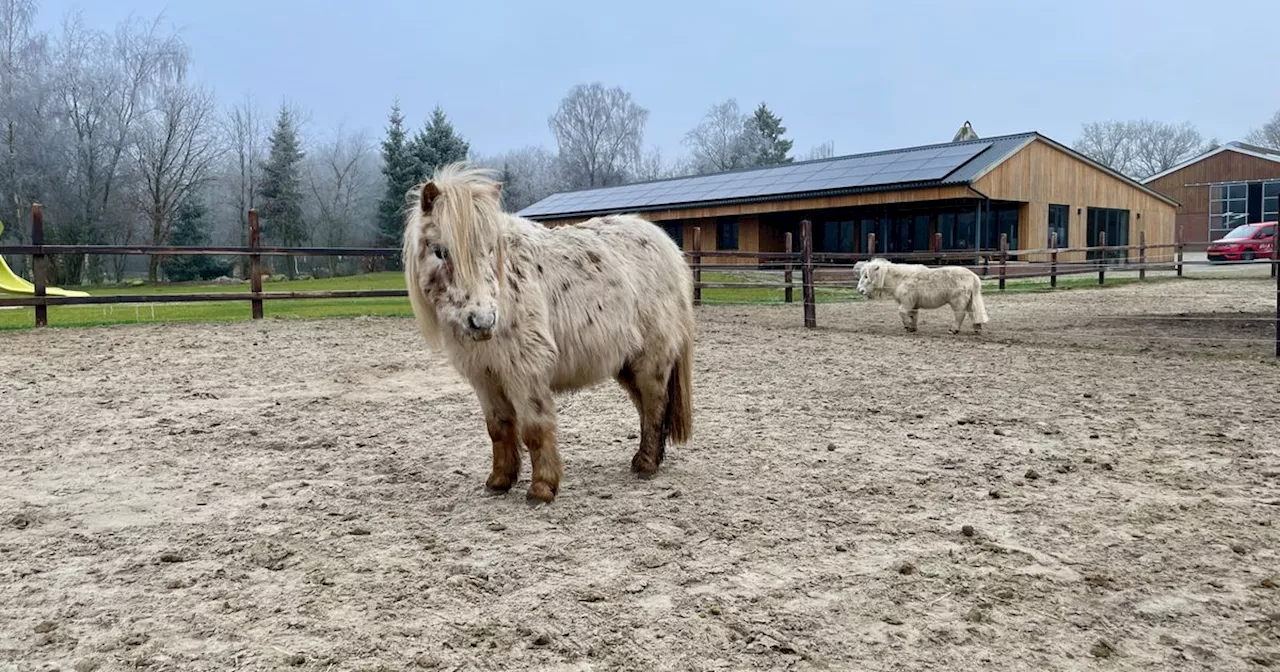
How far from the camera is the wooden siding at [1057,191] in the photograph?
2173 cm

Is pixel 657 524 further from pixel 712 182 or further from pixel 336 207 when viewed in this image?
→ pixel 336 207

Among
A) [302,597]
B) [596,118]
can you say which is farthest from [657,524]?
[596,118]

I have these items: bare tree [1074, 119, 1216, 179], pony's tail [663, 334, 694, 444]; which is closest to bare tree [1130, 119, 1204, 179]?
bare tree [1074, 119, 1216, 179]

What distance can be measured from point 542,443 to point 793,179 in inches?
903

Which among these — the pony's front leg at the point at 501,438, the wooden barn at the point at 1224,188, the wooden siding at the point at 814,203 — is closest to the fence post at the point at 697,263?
the wooden siding at the point at 814,203

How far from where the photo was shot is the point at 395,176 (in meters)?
32.9

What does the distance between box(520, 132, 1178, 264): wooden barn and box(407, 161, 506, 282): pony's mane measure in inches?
740

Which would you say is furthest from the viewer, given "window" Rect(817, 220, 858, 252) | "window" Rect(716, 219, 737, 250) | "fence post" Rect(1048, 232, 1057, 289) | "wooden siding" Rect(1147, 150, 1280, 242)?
"wooden siding" Rect(1147, 150, 1280, 242)

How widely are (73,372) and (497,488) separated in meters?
5.96

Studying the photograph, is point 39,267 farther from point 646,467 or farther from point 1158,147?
point 1158,147

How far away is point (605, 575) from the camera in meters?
2.85

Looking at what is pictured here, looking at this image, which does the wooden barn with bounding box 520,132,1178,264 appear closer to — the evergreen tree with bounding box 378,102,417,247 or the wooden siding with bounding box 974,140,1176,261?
the wooden siding with bounding box 974,140,1176,261

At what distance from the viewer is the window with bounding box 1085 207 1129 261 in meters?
26.1

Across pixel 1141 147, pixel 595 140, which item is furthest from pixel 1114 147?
pixel 595 140
